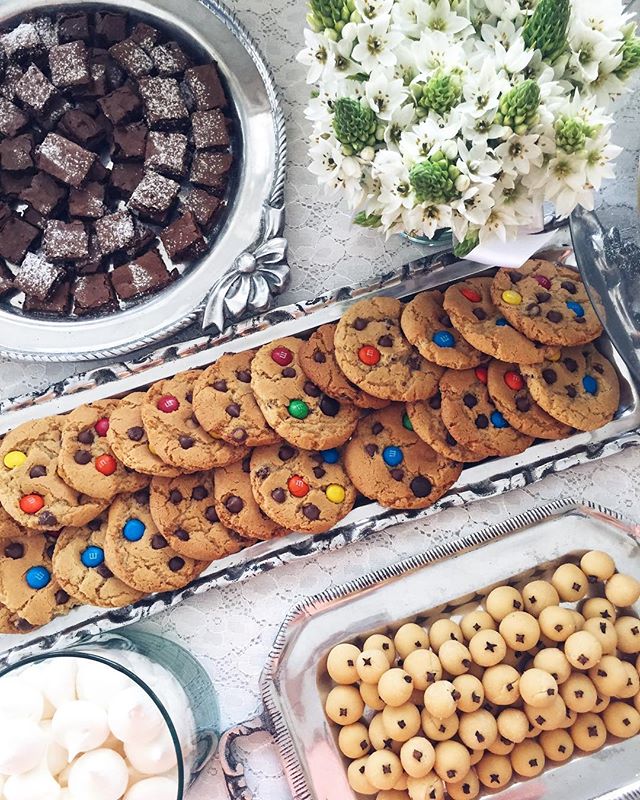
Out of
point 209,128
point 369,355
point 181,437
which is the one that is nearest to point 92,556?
point 181,437

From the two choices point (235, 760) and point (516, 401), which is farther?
point (235, 760)

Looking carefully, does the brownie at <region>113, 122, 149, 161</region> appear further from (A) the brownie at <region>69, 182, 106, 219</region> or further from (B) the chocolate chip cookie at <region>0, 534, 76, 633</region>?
(B) the chocolate chip cookie at <region>0, 534, 76, 633</region>

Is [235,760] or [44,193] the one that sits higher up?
[44,193]

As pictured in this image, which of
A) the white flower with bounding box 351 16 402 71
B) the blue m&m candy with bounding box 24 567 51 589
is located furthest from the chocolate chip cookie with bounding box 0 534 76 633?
the white flower with bounding box 351 16 402 71

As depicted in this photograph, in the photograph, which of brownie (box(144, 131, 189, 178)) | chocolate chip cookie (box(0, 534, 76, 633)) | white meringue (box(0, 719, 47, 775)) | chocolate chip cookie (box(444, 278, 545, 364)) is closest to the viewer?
white meringue (box(0, 719, 47, 775))

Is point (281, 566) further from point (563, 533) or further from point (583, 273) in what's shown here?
point (583, 273)

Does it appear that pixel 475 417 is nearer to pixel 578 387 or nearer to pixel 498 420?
pixel 498 420

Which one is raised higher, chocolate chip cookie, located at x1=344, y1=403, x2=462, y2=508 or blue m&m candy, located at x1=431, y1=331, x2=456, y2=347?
blue m&m candy, located at x1=431, y1=331, x2=456, y2=347
